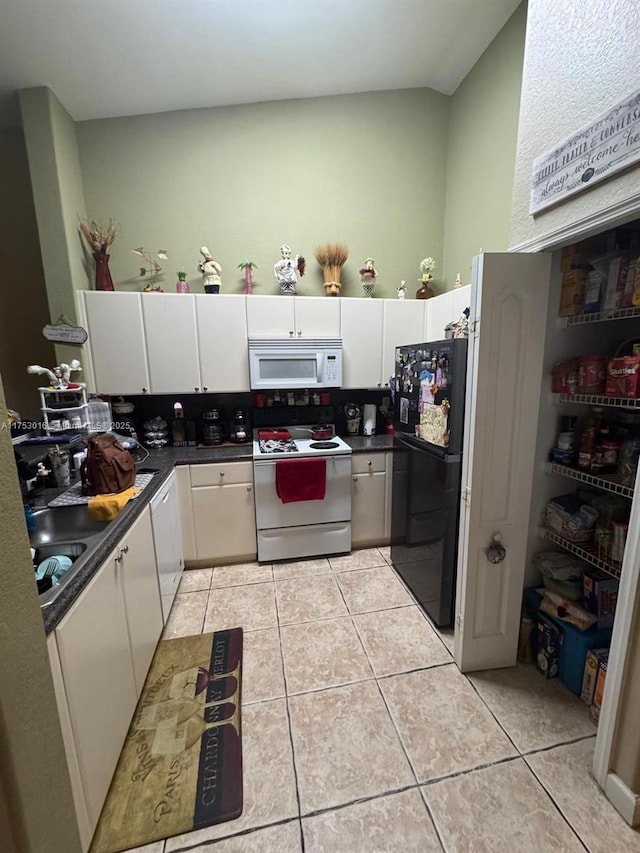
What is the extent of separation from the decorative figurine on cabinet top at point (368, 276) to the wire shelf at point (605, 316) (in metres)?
1.70

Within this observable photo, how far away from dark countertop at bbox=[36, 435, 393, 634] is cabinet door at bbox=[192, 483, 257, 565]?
0.78 feet

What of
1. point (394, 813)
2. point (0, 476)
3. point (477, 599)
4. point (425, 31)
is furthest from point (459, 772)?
point (425, 31)

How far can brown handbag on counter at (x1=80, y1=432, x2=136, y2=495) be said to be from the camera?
5.69 feet

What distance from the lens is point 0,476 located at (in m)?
0.63

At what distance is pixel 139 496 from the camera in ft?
5.80

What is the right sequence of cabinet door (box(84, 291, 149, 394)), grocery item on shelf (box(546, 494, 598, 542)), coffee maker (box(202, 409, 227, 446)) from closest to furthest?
1. grocery item on shelf (box(546, 494, 598, 542))
2. cabinet door (box(84, 291, 149, 394))
3. coffee maker (box(202, 409, 227, 446))

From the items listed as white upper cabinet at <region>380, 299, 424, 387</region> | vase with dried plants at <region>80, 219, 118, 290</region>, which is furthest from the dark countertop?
vase with dried plants at <region>80, 219, 118, 290</region>

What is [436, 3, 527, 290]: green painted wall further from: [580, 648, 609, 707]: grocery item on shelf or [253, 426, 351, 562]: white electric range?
[580, 648, 609, 707]: grocery item on shelf

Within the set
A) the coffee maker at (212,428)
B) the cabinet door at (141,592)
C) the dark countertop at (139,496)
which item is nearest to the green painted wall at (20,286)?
the dark countertop at (139,496)

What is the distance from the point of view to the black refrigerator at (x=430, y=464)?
5.80ft

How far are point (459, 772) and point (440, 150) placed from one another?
13.1ft

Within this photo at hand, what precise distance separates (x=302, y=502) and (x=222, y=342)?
1.32m

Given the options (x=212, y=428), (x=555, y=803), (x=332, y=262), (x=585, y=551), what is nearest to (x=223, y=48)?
(x=332, y=262)

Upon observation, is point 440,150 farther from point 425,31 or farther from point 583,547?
point 583,547
